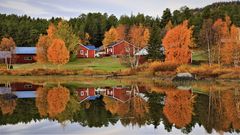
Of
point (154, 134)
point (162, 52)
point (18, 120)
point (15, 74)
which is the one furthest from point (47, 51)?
point (154, 134)

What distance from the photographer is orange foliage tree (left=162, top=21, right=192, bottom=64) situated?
68312 millimetres

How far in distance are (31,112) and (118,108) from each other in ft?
18.9

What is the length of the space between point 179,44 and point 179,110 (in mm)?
45399

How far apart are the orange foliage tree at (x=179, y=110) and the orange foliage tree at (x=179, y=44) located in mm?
37660

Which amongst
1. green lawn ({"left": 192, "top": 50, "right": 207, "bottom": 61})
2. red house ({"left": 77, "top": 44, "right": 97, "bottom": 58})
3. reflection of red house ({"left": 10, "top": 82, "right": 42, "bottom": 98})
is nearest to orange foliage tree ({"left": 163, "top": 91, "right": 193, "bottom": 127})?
reflection of red house ({"left": 10, "top": 82, "right": 42, "bottom": 98})

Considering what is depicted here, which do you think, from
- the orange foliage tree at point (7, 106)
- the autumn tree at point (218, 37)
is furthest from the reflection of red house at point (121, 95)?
the autumn tree at point (218, 37)

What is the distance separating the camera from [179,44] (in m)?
68.7

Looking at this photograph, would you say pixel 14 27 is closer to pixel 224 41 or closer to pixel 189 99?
pixel 224 41

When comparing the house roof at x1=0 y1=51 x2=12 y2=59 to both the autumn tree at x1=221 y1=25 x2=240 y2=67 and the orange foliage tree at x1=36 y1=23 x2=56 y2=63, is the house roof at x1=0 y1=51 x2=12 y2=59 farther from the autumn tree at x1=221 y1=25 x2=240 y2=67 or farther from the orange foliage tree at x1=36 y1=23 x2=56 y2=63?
the autumn tree at x1=221 y1=25 x2=240 y2=67

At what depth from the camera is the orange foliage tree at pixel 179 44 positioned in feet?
224

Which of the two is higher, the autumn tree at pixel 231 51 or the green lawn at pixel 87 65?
the autumn tree at pixel 231 51

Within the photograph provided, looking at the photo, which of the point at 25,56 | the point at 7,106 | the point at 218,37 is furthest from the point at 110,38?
the point at 7,106

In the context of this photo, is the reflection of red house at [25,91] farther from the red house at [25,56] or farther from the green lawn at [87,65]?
the red house at [25,56]

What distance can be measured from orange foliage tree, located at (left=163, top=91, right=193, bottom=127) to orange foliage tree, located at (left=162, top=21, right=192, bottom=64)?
37660mm
